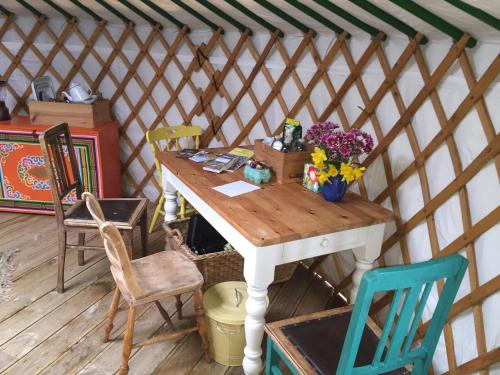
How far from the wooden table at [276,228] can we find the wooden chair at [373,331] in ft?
0.43

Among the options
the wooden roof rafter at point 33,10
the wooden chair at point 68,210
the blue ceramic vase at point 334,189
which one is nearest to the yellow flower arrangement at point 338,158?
the blue ceramic vase at point 334,189

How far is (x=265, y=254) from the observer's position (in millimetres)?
1426

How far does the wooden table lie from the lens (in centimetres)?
145

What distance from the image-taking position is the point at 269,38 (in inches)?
96.5

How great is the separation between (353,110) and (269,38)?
733 mm

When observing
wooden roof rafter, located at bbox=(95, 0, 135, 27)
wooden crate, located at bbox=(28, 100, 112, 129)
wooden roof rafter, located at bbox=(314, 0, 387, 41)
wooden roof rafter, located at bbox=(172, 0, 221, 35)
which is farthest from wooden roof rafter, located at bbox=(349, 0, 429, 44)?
wooden crate, located at bbox=(28, 100, 112, 129)

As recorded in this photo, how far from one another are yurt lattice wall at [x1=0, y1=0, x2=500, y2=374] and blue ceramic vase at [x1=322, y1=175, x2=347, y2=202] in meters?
0.29

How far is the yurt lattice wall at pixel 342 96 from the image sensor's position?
4.80ft

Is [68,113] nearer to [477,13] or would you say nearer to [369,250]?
[369,250]

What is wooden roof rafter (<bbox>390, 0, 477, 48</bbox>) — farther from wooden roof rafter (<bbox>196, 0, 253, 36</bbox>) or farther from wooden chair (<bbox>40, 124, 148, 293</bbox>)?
wooden chair (<bbox>40, 124, 148, 293</bbox>)

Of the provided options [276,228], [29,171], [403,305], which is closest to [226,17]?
[276,228]

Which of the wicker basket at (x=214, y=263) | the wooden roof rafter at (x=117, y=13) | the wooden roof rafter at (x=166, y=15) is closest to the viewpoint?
the wicker basket at (x=214, y=263)

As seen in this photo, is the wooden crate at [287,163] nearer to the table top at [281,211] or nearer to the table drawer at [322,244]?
the table top at [281,211]

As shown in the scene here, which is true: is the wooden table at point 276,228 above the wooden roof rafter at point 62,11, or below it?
below
